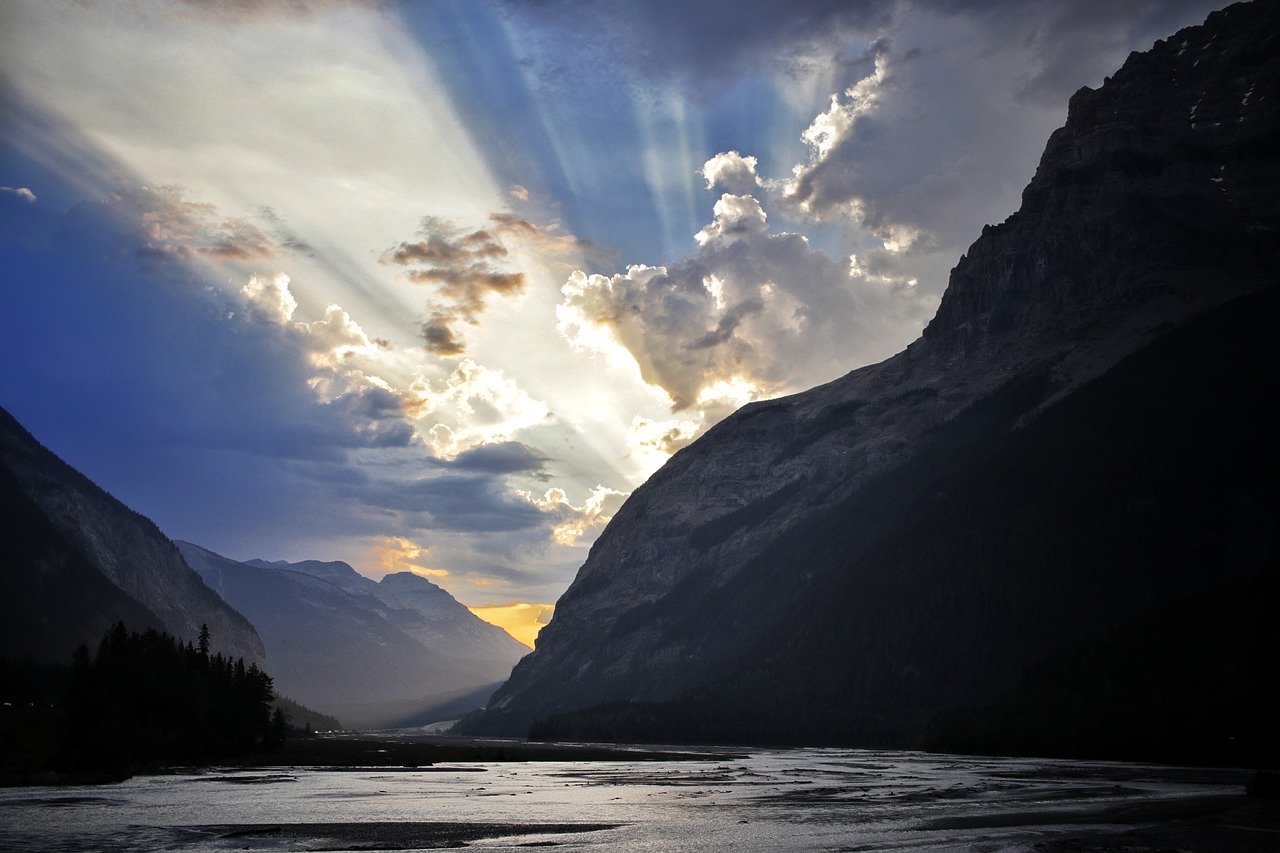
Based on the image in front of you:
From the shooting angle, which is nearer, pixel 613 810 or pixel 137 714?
pixel 613 810

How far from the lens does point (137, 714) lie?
145 meters

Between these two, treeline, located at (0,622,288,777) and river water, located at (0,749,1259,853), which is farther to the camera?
treeline, located at (0,622,288,777)

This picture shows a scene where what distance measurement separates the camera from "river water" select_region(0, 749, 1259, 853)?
62031 millimetres

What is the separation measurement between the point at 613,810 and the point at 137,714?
89542 millimetres

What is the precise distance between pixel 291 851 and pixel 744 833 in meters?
29.4

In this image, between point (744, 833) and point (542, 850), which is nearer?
point (542, 850)

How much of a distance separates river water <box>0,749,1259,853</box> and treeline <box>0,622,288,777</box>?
46.3 ft

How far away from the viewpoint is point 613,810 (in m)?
86.6

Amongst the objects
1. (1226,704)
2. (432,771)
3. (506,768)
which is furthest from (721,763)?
(1226,704)

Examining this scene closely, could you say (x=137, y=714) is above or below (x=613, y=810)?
above

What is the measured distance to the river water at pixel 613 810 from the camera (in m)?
62.0

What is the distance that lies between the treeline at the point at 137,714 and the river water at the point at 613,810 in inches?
555

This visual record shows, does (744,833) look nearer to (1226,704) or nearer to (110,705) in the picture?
(110,705)

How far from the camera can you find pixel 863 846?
61156mm
